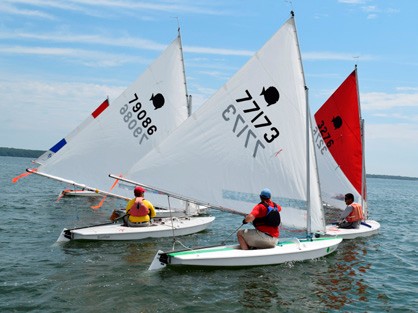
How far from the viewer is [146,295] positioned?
9.88 m

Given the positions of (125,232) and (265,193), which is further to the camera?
(125,232)

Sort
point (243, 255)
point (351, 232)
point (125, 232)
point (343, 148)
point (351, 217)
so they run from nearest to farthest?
point (243, 255), point (125, 232), point (351, 232), point (351, 217), point (343, 148)

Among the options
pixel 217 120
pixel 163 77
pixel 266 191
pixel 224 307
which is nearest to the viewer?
pixel 224 307

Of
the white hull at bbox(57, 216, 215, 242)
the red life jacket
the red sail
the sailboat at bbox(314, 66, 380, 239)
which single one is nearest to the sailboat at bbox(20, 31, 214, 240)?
the white hull at bbox(57, 216, 215, 242)

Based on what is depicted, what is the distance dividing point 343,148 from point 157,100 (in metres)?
8.68

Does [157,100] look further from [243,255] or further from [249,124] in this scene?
[243,255]

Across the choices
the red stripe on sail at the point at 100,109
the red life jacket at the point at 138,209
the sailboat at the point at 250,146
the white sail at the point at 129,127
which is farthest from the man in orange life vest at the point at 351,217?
the red stripe on sail at the point at 100,109

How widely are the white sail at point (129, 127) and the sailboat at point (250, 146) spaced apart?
4.61m

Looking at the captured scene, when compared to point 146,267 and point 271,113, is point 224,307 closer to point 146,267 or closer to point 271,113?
point 146,267

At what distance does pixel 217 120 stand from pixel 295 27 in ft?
10.9

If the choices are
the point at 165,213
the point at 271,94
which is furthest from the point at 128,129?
the point at 271,94

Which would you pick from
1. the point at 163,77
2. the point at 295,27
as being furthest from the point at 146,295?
the point at 163,77

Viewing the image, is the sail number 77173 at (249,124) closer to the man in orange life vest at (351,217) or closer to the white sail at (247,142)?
the white sail at (247,142)

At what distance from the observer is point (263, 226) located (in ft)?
40.1
